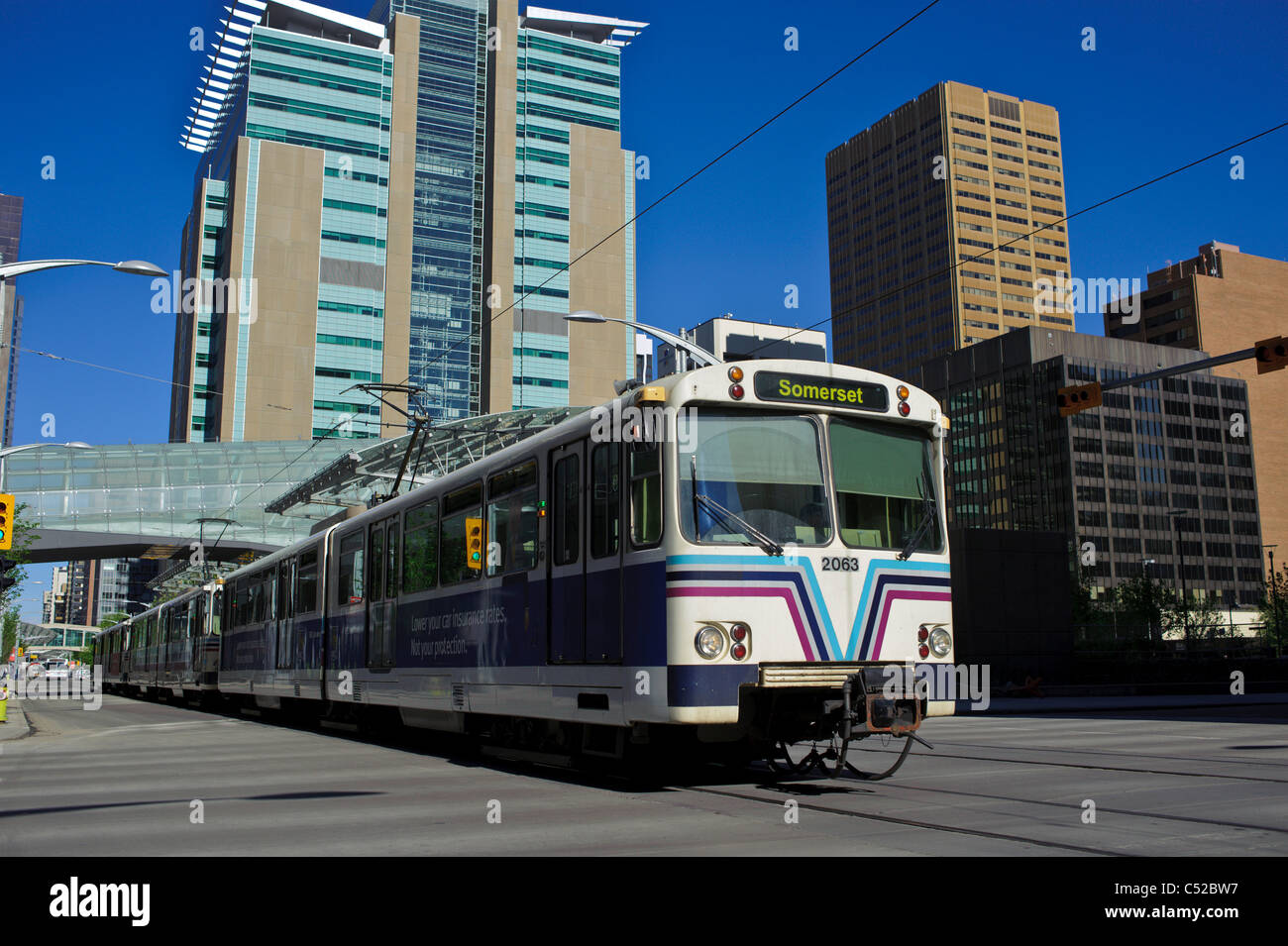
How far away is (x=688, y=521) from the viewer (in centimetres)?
904

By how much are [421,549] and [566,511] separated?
175 inches

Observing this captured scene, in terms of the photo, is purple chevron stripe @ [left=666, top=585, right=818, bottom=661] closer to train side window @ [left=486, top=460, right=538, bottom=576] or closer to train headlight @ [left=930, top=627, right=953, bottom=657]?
train headlight @ [left=930, top=627, right=953, bottom=657]

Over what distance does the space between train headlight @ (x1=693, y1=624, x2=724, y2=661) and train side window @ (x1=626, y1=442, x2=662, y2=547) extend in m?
0.81

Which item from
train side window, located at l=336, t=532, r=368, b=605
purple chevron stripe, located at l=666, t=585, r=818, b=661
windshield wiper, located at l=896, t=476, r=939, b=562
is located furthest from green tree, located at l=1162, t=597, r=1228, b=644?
purple chevron stripe, located at l=666, t=585, r=818, b=661

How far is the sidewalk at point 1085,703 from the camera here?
27.2m

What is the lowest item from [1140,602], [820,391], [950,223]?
[820,391]

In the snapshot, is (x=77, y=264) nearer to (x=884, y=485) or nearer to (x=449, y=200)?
(x=884, y=485)

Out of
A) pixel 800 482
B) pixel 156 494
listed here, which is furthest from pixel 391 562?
pixel 156 494

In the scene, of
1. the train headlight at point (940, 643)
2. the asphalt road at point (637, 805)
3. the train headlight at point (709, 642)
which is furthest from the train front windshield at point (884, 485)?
the asphalt road at point (637, 805)

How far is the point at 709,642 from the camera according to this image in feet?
29.0

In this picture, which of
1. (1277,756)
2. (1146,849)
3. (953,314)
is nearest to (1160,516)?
(953,314)

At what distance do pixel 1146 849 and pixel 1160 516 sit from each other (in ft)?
433

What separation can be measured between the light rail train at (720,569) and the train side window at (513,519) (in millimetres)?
28

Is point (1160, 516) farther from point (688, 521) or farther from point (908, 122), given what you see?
point (688, 521)
